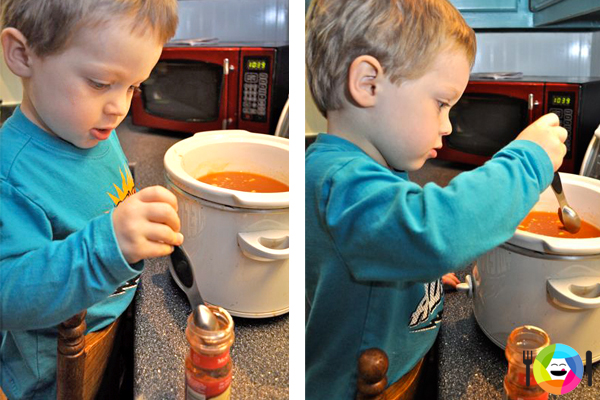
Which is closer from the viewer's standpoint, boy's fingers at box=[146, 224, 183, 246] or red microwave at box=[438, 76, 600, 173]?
boy's fingers at box=[146, 224, 183, 246]

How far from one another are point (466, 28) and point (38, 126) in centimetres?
39

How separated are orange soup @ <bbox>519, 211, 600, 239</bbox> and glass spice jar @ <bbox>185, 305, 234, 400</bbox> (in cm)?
31

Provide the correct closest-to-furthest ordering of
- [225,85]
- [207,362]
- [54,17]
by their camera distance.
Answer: [54,17], [207,362], [225,85]

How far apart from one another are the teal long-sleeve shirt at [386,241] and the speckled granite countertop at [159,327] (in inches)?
3.0

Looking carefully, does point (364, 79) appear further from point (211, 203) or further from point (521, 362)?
point (521, 362)

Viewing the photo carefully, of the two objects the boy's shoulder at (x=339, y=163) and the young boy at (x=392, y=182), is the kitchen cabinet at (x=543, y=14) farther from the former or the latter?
the boy's shoulder at (x=339, y=163)

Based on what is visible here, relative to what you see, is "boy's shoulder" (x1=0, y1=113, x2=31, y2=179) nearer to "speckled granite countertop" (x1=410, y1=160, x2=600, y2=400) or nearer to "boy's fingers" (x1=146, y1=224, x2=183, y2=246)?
"boy's fingers" (x1=146, y1=224, x2=183, y2=246)

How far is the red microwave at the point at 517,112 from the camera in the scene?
1.74ft

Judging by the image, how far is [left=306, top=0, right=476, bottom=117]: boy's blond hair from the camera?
47cm

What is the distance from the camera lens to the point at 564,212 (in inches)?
20.3

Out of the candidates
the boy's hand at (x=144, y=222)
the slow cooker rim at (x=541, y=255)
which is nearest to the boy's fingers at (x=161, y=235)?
the boy's hand at (x=144, y=222)

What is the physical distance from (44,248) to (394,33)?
351 millimetres

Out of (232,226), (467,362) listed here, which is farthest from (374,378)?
(232,226)

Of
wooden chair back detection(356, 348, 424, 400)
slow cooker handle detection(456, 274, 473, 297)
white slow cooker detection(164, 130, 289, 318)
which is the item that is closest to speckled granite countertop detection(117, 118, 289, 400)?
white slow cooker detection(164, 130, 289, 318)
